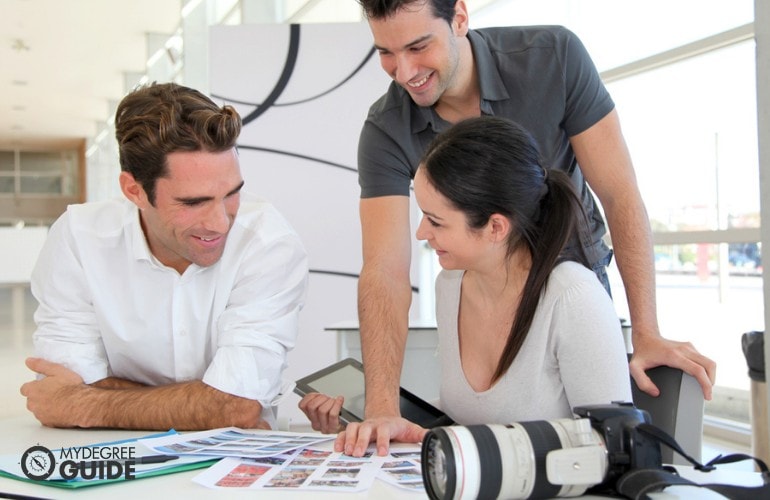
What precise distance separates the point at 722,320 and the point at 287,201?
9.98ft

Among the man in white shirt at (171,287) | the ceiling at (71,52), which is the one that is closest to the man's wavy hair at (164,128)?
the man in white shirt at (171,287)

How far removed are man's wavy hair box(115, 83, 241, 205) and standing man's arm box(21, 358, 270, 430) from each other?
0.44m

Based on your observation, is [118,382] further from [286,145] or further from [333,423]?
[286,145]

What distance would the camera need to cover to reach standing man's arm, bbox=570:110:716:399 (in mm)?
1509

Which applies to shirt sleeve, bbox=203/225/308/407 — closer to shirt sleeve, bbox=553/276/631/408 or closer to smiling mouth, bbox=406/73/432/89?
smiling mouth, bbox=406/73/432/89

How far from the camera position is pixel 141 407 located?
1.55 metres

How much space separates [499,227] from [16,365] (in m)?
5.45

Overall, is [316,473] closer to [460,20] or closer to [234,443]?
[234,443]

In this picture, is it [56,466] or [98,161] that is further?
[98,161]

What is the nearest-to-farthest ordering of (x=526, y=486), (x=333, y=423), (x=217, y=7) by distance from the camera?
(x=526, y=486)
(x=333, y=423)
(x=217, y=7)

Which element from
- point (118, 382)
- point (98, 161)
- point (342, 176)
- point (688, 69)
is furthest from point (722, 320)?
point (98, 161)

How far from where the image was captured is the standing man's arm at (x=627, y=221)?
4.95 feet

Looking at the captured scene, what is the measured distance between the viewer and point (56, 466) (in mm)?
1178

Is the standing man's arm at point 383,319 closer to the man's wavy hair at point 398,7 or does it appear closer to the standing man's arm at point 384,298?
the standing man's arm at point 384,298
